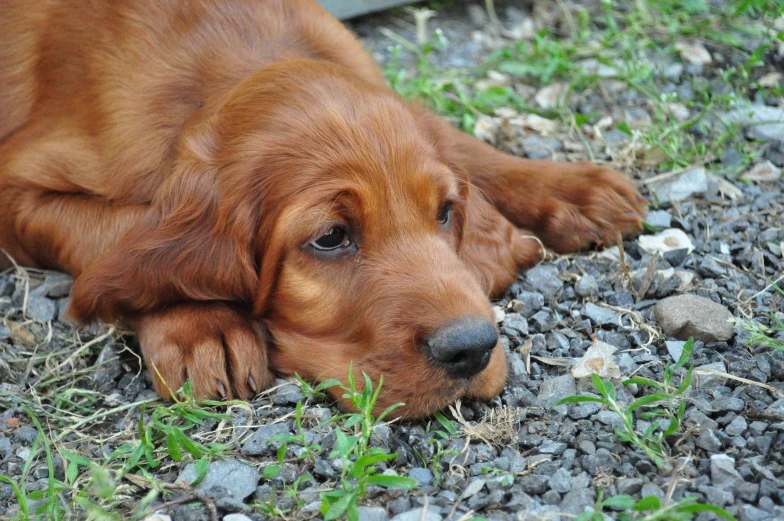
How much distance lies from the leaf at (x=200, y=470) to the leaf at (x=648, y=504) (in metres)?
1.20

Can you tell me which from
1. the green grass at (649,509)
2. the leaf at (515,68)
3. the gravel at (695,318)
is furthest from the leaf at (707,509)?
the leaf at (515,68)

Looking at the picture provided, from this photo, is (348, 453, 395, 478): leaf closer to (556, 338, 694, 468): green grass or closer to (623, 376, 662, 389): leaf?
(556, 338, 694, 468): green grass

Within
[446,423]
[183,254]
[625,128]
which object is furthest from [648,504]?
[625,128]

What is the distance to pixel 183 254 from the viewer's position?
313 centimetres

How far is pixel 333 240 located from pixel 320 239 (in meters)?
0.04

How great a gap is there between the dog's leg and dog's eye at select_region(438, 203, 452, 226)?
21.7 inches

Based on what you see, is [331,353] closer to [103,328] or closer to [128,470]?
[128,470]

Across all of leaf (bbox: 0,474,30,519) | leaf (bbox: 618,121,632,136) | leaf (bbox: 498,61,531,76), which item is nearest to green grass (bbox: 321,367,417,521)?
leaf (bbox: 0,474,30,519)

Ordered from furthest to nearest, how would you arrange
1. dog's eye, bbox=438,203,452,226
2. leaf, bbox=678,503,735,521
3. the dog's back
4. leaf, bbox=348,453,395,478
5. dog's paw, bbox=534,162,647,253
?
dog's paw, bbox=534,162,647,253, the dog's back, dog's eye, bbox=438,203,452,226, leaf, bbox=348,453,395,478, leaf, bbox=678,503,735,521

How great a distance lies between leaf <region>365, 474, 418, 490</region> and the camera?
243 centimetres

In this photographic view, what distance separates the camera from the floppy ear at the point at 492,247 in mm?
3553

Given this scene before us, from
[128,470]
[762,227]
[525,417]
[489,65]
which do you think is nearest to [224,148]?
[128,470]

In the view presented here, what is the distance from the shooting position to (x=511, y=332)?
338 cm

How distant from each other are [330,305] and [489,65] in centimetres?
294
